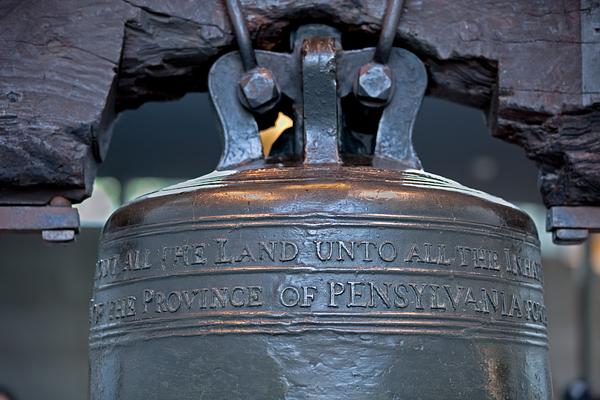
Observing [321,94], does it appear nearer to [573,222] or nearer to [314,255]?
[314,255]

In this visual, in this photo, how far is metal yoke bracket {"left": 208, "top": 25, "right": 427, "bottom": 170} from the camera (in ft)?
6.25

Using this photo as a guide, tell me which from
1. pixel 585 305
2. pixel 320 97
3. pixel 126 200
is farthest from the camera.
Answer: pixel 585 305

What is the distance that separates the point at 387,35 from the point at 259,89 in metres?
0.24

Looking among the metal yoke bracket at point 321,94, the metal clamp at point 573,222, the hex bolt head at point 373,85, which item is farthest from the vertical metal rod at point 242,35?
the metal clamp at point 573,222

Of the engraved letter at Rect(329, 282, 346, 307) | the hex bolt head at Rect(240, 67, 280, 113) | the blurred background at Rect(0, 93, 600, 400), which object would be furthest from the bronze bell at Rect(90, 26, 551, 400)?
the blurred background at Rect(0, 93, 600, 400)

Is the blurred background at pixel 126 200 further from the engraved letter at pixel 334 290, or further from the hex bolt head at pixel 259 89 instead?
the engraved letter at pixel 334 290

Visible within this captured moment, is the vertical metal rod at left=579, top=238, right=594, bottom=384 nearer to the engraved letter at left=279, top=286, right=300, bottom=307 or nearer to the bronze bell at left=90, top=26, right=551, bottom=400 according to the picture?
the bronze bell at left=90, top=26, right=551, bottom=400

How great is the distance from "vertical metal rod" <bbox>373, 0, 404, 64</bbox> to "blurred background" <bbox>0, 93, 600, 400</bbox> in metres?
2.24

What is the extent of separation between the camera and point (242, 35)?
196cm

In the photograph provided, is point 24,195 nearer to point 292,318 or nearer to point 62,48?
point 62,48

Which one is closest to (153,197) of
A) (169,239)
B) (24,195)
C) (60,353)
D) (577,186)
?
(169,239)

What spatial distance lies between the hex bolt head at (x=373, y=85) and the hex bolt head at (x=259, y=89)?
0.14 meters

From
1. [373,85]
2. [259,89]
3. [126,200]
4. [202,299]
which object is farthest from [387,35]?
[126,200]

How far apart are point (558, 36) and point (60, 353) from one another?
5.29m
